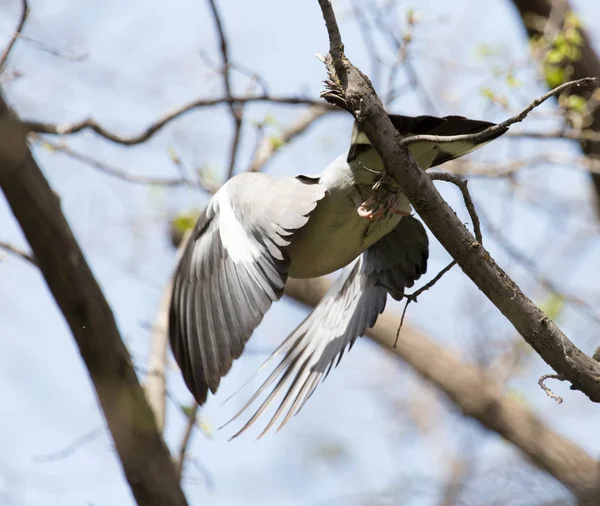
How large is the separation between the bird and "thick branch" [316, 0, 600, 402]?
0.30 metres

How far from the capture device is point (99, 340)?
10.9 feet

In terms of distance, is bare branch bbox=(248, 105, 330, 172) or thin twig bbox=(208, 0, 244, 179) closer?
thin twig bbox=(208, 0, 244, 179)

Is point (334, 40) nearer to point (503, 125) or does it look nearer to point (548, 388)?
point (503, 125)

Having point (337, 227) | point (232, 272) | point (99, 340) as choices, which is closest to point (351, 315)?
point (337, 227)

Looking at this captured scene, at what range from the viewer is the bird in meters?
2.83

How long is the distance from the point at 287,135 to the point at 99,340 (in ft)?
9.43

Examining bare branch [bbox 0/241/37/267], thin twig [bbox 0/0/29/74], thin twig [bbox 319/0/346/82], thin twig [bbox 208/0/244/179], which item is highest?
thin twig [bbox 208/0/244/179]

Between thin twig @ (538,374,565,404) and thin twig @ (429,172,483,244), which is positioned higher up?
thin twig @ (429,172,483,244)

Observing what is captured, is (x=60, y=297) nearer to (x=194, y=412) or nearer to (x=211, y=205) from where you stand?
(x=211, y=205)

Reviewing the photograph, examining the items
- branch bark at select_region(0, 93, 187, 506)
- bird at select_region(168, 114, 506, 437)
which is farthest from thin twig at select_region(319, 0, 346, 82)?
branch bark at select_region(0, 93, 187, 506)

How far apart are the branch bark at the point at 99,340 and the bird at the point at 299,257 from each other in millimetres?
294

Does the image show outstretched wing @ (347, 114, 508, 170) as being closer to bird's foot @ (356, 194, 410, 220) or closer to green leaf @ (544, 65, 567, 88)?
bird's foot @ (356, 194, 410, 220)

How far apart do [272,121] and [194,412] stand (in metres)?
1.58

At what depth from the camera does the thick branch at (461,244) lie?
7.29 ft
